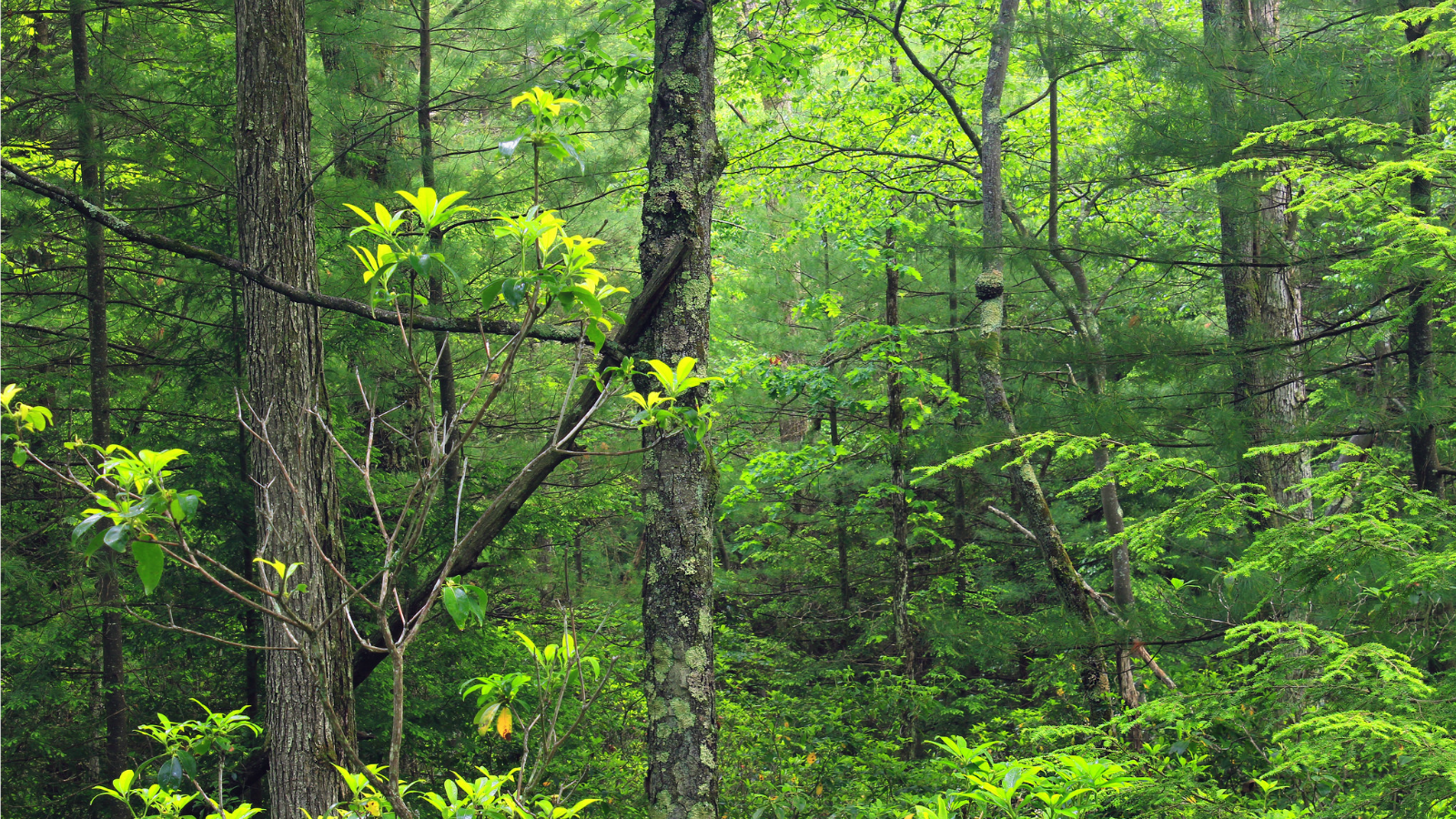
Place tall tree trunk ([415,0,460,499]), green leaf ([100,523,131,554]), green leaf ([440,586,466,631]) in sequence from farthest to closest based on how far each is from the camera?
tall tree trunk ([415,0,460,499]), green leaf ([440,586,466,631]), green leaf ([100,523,131,554])

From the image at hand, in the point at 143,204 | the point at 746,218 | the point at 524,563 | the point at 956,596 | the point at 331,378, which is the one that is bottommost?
the point at 956,596

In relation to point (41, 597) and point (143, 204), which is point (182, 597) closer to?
point (41, 597)

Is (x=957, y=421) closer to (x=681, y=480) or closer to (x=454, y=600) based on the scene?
(x=681, y=480)

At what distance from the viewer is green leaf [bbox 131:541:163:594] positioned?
1304mm

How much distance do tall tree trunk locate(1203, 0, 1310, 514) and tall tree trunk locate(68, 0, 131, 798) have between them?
7006mm

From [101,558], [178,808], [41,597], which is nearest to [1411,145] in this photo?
[178,808]

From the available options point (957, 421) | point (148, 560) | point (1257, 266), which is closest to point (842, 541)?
point (957, 421)

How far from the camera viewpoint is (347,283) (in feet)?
19.0

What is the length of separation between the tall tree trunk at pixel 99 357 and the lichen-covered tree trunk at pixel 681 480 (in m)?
4.15

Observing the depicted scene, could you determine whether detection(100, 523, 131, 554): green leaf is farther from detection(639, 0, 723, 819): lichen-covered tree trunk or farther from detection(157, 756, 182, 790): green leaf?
detection(639, 0, 723, 819): lichen-covered tree trunk

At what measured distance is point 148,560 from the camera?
1323 mm

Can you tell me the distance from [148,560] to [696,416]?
1126 mm

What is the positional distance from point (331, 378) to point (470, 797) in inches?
198

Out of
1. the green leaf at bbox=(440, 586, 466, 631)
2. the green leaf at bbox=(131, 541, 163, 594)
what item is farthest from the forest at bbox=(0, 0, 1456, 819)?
the green leaf at bbox=(440, 586, 466, 631)
